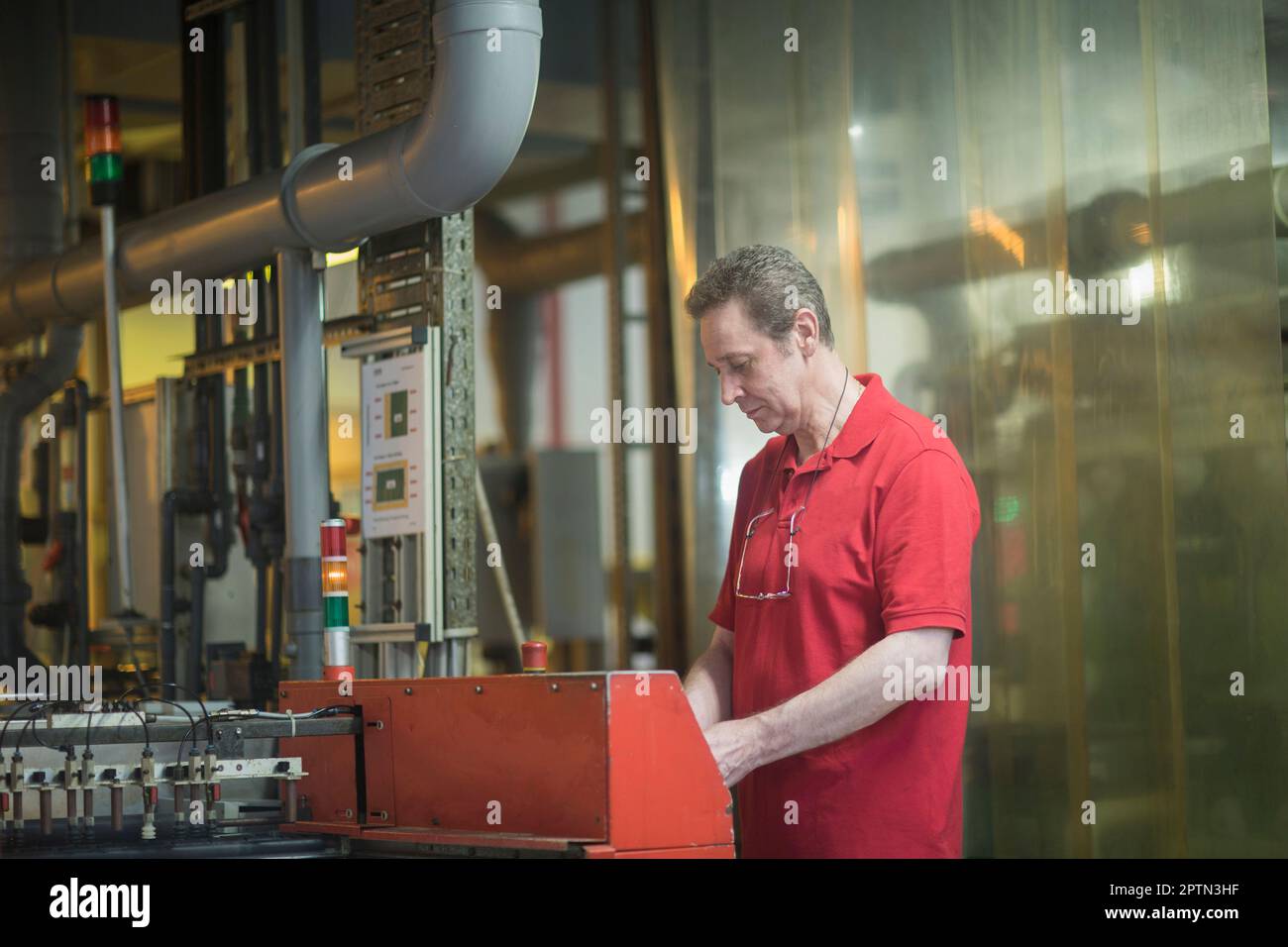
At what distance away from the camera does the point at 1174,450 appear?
2.89 metres

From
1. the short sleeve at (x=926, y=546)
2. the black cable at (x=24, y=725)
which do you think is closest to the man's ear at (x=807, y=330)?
the short sleeve at (x=926, y=546)

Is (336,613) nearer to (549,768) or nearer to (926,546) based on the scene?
(549,768)

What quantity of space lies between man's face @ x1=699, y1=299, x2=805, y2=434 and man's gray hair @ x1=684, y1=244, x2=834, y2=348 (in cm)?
1

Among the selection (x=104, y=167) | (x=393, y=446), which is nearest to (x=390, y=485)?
(x=393, y=446)

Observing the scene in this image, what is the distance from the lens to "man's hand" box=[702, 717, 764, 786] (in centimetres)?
181

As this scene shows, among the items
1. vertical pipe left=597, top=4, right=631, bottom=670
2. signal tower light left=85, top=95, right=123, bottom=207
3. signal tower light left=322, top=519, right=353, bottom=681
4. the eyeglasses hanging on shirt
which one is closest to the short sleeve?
the eyeglasses hanging on shirt

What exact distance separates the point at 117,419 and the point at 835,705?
8.63 ft

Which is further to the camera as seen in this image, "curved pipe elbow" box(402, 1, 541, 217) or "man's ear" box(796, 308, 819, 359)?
"curved pipe elbow" box(402, 1, 541, 217)

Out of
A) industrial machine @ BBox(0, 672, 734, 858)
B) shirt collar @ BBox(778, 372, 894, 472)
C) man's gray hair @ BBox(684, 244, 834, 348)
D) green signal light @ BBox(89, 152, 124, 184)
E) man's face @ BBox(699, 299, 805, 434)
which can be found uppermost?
green signal light @ BBox(89, 152, 124, 184)

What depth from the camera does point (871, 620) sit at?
201 cm

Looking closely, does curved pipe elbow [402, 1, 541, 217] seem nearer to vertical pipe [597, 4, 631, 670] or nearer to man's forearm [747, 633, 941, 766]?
man's forearm [747, 633, 941, 766]

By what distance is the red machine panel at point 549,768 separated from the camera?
5.28ft

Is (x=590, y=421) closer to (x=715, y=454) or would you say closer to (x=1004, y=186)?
(x=715, y=454)
